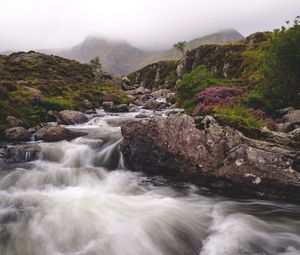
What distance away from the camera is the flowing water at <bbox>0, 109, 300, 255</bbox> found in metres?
9.68

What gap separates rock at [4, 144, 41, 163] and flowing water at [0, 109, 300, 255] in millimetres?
1244

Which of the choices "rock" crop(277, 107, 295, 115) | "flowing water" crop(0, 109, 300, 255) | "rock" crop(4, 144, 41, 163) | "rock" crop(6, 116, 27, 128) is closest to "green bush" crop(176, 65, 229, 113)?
"rock" crop(277, 107, 295, 115)

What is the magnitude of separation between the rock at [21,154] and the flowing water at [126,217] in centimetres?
124

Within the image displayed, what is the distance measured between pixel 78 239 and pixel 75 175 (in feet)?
19.3

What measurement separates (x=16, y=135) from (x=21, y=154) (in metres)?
4.17

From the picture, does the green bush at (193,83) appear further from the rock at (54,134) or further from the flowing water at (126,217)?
the flowing water at (126,217)

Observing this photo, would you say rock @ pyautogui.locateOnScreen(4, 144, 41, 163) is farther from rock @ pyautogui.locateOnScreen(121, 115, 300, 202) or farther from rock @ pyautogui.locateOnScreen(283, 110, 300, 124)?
rock @ pyautogui.locateOnScreen(283, 110, 300, 124)

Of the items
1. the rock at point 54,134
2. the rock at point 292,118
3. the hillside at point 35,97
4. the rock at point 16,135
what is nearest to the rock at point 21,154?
the rock at point 54,134

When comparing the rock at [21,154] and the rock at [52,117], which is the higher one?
the rock at [21,154]

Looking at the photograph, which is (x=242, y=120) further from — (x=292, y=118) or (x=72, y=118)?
(x=72, y=118)

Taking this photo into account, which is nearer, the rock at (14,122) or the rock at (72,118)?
the rock at (14,122)

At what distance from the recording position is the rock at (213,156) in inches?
485

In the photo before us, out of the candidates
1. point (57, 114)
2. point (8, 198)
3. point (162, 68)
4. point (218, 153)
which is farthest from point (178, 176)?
point (162, 68)

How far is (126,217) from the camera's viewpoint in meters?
11.5
